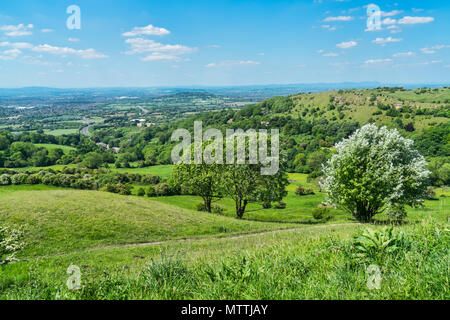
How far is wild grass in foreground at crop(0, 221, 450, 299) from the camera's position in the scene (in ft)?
14.4

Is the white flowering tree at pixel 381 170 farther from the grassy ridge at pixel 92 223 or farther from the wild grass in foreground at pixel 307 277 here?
the wild grass in foreground at pixel 307 277

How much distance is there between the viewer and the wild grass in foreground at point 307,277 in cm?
440

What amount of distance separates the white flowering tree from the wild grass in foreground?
1964 cm

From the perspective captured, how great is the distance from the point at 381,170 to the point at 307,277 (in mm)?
22421

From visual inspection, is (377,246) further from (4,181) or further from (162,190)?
(4,181)

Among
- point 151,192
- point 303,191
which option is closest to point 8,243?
point 151,192

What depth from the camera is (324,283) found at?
489cm

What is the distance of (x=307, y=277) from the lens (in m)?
5.37

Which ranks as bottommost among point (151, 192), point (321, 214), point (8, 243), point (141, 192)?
point (141, 192)

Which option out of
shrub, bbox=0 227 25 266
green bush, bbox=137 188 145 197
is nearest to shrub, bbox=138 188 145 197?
green bush, bbox=137 188 145 197

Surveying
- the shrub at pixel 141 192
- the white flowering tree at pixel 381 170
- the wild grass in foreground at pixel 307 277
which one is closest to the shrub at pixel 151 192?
the shrub at pixel 141 192
